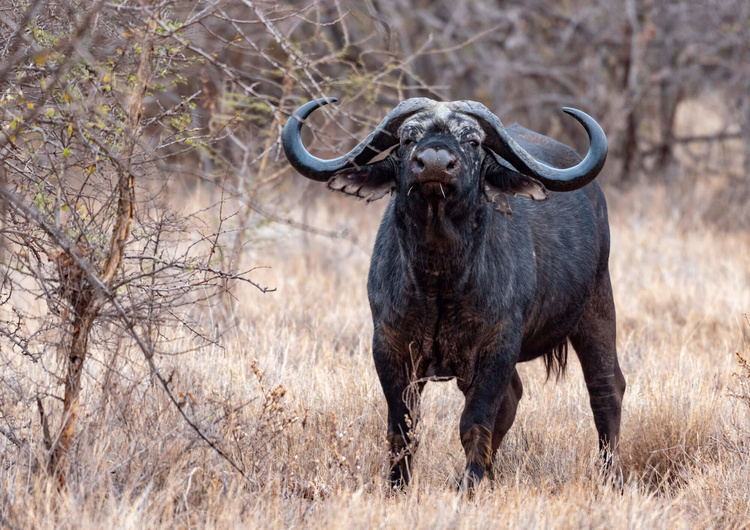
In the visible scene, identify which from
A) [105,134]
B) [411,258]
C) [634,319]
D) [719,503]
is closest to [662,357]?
[634,319]

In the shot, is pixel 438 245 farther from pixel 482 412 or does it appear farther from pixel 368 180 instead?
pixel 482 412

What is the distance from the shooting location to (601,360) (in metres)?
5.50

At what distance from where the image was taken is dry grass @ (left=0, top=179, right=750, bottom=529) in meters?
3.45

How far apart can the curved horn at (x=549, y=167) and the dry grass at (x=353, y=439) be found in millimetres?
1358

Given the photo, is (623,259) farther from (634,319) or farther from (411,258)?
(411,258)

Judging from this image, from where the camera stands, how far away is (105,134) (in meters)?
3.94

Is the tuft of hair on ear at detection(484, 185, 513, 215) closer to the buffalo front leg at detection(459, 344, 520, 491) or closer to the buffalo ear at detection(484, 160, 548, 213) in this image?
the buffalo ear at detection(484, 160, 548, 213)

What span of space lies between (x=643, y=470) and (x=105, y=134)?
3.39 meters

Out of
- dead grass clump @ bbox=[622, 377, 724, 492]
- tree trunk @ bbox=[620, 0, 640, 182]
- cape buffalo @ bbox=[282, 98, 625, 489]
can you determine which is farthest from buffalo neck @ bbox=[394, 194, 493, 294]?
tree trunk @ bbox=[620, 0, 640, 182]

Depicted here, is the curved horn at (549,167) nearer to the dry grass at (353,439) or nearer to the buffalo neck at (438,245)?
the buffalo neck at (438,245)

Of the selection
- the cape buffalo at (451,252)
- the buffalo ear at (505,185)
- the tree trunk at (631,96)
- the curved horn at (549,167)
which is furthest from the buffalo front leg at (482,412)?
the tree trunk at (631,96)

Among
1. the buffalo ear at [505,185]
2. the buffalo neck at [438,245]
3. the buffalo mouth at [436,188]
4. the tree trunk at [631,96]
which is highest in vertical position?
the tree trunk at [631,96]

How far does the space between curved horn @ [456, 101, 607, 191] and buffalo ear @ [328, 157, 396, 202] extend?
471 mm

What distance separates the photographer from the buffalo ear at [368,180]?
444cm
